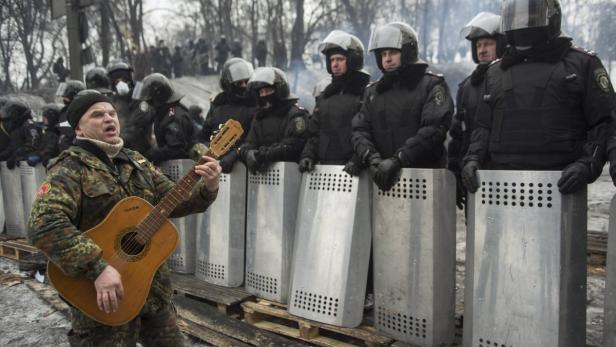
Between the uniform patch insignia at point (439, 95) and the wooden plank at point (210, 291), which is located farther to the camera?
the wooden plank at point (210, 291)

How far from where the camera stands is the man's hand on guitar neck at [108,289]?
2.07 metres

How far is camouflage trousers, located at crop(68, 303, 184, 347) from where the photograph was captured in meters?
2.25

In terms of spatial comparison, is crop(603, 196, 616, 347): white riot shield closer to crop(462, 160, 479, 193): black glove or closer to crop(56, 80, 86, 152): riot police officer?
crop(462, 160, 479, 193): black glove

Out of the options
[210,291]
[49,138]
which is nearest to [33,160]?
[49,138]

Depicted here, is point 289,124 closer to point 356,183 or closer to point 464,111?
point 356,183

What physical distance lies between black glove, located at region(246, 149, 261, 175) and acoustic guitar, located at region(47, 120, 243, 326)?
1.94 meters

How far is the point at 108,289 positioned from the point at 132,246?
30cm

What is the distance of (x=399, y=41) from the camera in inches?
145

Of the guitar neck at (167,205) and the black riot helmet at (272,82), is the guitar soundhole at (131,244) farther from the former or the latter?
the black riot helmet at (272,82)

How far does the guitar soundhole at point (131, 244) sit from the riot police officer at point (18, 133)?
611cm

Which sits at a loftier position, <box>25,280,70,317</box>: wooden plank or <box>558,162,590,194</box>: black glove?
<box>558,162,590,194</box>: black glove

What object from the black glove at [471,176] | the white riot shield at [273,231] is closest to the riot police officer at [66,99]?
the white riot shield at [273,231]

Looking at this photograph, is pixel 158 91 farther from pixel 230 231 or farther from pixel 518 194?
pixel 518 194

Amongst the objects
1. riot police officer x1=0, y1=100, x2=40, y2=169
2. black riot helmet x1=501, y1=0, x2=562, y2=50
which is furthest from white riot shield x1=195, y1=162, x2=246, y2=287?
riot police officer x1=0, y1=100, x2=40, y2=169
